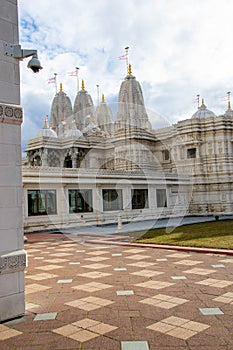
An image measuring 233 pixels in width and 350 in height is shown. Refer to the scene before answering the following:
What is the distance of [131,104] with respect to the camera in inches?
1692

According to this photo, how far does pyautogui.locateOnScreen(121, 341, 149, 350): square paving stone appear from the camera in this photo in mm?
4241

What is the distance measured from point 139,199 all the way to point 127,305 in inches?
878

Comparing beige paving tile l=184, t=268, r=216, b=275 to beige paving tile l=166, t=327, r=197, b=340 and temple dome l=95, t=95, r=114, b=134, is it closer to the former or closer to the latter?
beige paving tile l=166, t=327, r=197, b=340

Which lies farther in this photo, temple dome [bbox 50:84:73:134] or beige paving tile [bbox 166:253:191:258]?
temple dome [bbox 50:84:73:134]

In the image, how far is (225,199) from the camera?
35.0 meters

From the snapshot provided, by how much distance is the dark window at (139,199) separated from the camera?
2765cm

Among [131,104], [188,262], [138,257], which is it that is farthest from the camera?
[131,104]

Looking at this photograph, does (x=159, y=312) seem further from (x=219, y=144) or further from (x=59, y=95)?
(x=59, y=95)

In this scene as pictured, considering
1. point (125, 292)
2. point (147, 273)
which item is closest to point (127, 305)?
point (125, 292)

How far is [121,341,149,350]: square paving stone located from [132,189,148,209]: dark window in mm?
23005

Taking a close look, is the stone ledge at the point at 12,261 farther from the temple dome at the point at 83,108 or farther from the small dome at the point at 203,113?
the temple dome at the point at 83,108

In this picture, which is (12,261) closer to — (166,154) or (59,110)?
(166,154)

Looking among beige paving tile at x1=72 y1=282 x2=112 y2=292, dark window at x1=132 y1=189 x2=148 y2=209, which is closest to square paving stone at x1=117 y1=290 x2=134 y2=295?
beige paving tile at x1=72 y1=282 x2=112 y2=292

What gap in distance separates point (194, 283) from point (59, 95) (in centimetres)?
4892
